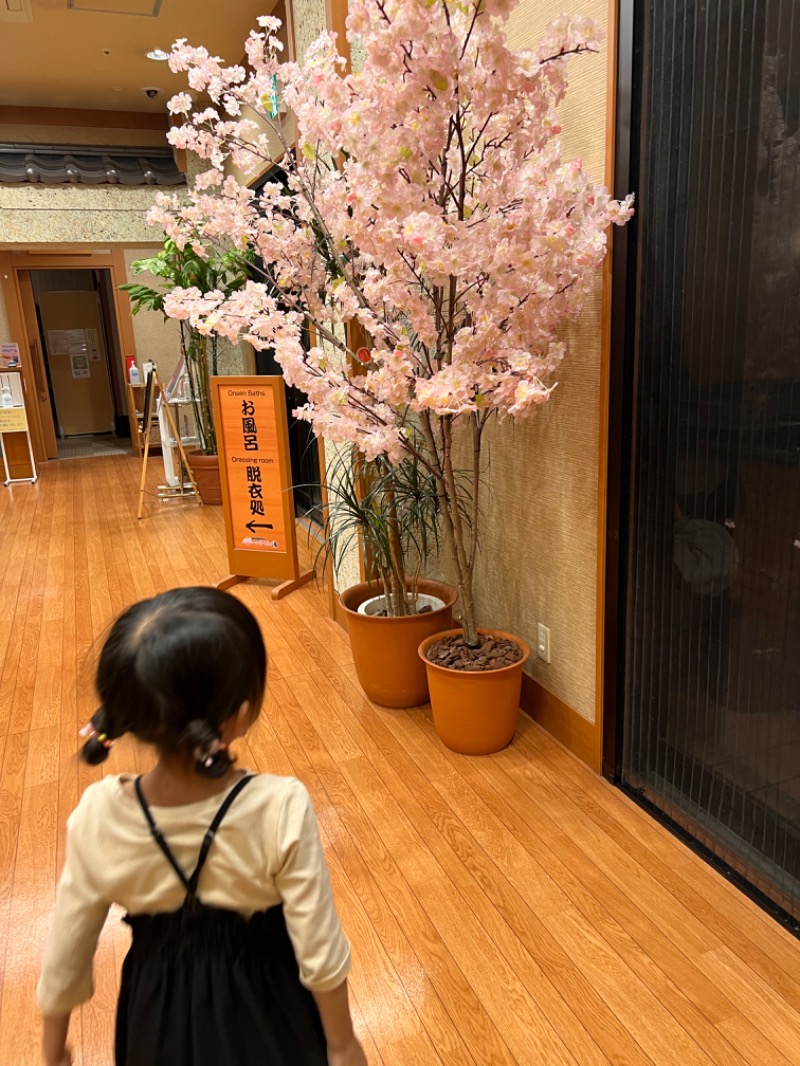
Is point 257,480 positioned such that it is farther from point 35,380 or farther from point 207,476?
point 35,380

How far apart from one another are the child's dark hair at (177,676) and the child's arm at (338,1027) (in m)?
0.33

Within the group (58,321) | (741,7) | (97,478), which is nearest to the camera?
(741,7)

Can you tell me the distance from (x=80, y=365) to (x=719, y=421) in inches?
438

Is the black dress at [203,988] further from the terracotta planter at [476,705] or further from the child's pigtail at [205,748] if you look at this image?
the terracotta planter at [476,705]

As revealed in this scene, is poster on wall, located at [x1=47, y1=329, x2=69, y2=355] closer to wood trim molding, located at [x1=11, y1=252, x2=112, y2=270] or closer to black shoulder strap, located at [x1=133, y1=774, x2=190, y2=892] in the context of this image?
wood trim molding, located at [x1=11, y1=252, x2=112, y2=270]

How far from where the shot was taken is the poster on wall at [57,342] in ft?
36.5

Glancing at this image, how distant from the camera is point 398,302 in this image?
2.07 metres

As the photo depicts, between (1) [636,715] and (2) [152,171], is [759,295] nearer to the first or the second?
(1) [636,715]

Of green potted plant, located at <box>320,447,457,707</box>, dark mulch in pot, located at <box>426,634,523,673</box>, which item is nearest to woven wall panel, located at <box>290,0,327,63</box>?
green potted plant, located at <box>320,447,457,707</box>

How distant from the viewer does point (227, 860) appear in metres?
0.93

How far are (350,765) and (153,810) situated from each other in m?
1.75

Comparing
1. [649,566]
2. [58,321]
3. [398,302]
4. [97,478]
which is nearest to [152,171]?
[97,478]

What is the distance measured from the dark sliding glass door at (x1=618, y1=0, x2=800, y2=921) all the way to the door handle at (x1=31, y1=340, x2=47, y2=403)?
8.60m

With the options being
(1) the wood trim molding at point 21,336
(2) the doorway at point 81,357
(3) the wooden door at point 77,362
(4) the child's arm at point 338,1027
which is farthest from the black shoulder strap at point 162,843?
(3) the wooden door at point 77,362
